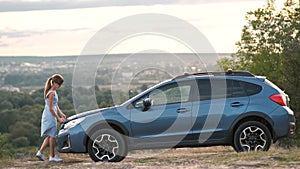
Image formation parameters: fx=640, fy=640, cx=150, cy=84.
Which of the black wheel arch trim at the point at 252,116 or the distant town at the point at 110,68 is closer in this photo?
the black wheel arch trim at the point at 252,116

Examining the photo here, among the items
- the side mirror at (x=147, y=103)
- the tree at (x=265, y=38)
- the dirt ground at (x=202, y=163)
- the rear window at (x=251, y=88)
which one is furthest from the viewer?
the tree at (x=265, y=38)

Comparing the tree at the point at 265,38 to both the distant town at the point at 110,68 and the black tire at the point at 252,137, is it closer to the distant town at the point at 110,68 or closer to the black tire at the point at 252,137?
the distant town at the point at 110,68

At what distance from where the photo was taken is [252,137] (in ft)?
38.0

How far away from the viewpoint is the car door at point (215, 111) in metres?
11.5

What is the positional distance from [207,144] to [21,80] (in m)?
57.2

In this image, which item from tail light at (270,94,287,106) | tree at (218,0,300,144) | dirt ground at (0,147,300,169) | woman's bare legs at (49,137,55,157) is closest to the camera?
dirt ground at (0,147,300,169)

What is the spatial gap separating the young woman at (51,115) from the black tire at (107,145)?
868 mm

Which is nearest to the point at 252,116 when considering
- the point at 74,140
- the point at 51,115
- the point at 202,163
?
the point at 202,163

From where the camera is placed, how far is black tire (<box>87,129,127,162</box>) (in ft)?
37.6

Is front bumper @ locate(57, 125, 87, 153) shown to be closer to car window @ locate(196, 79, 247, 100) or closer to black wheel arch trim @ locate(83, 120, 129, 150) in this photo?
black wheel arch trim @ locate(83, 120, 129, 150)

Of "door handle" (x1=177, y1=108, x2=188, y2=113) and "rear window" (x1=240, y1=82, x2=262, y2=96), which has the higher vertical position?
"rear window" (x1=240, y1=82, x2=262, y2=96)

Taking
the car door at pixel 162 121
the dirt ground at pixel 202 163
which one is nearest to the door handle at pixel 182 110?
the car door at pixel 162 121

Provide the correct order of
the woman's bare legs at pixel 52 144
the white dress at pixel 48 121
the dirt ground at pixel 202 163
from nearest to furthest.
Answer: the dirt ground at pixel 202 163 → the woman's bare legs at pixel 52 144 → the white dress at pixel 48 121

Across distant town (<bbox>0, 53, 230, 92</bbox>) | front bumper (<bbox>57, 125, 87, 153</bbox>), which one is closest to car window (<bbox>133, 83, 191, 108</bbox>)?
front bumper (<bbox>57, 125, 87, 153</bbox>)
